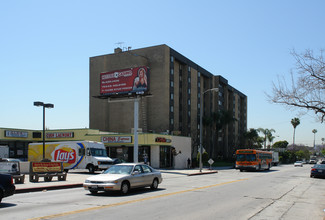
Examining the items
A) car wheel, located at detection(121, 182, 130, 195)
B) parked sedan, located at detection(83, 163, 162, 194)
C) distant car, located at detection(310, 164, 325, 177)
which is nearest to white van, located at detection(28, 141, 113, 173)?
parked sedan, located at detection(83, 163, 162, 194)

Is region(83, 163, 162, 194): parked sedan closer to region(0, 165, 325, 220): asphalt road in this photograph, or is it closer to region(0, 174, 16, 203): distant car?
region(0, 165, 325, 220): asphalt road

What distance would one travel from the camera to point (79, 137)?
48312 millimetres

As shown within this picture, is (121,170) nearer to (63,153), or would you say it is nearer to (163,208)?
(163,208)

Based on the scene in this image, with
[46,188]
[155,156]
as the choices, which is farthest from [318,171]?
[46,188]

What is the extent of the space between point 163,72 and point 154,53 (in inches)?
178

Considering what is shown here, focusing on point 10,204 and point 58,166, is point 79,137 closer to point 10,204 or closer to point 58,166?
point 58,166

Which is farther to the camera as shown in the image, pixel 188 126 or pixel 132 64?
pixel 188 126

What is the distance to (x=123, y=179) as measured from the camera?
49.0 ft

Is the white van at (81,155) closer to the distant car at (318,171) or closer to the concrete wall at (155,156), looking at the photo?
the concrete wall at (155,156)

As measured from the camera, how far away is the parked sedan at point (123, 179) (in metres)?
14.5

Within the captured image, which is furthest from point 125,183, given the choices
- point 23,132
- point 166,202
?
point 23,132

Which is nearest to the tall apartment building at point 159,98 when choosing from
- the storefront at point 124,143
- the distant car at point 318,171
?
the storefront at point 124,143

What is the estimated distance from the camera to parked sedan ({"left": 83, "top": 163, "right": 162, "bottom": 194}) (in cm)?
1452

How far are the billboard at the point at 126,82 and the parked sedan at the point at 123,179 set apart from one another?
2086 centimetres
